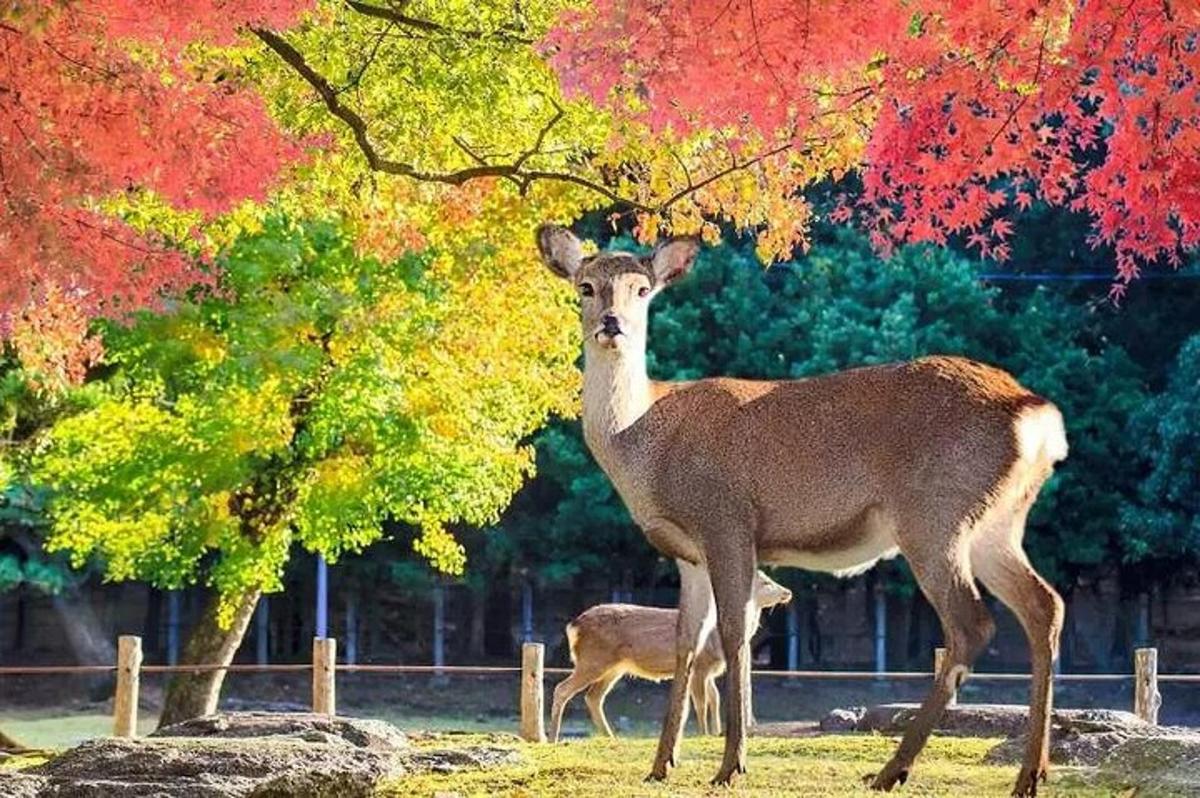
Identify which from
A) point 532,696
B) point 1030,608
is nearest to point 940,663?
point 1030,608

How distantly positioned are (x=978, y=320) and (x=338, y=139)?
24798mm

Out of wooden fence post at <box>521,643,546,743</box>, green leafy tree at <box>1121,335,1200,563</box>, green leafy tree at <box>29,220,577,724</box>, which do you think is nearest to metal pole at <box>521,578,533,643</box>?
green leafy tree at <box>1121,335,1200,563</box>

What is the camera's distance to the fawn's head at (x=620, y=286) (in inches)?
434

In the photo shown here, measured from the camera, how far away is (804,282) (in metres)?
40.6

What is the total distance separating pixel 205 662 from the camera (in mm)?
23578

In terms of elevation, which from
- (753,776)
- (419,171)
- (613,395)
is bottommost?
(753,776)

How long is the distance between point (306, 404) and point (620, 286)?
1140 cm

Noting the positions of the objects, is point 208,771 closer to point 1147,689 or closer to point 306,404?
point 1147,689

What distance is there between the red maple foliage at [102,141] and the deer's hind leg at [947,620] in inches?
190

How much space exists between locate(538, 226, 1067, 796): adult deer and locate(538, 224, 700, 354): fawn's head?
1 cm

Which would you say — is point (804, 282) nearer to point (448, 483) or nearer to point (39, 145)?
→ point (448, 483)

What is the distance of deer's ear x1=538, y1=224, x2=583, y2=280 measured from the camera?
11641 millimetres

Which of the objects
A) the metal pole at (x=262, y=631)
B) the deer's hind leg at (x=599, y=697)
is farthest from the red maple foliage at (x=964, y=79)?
the metal pole at (x=262, y=631)

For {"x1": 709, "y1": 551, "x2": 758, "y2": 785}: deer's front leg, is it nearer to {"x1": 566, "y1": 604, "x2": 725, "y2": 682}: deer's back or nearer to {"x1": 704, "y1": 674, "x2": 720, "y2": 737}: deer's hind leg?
{"x1": 704, "y1": 674, "x2": 720, "y2": 737}: deer's hind leg
